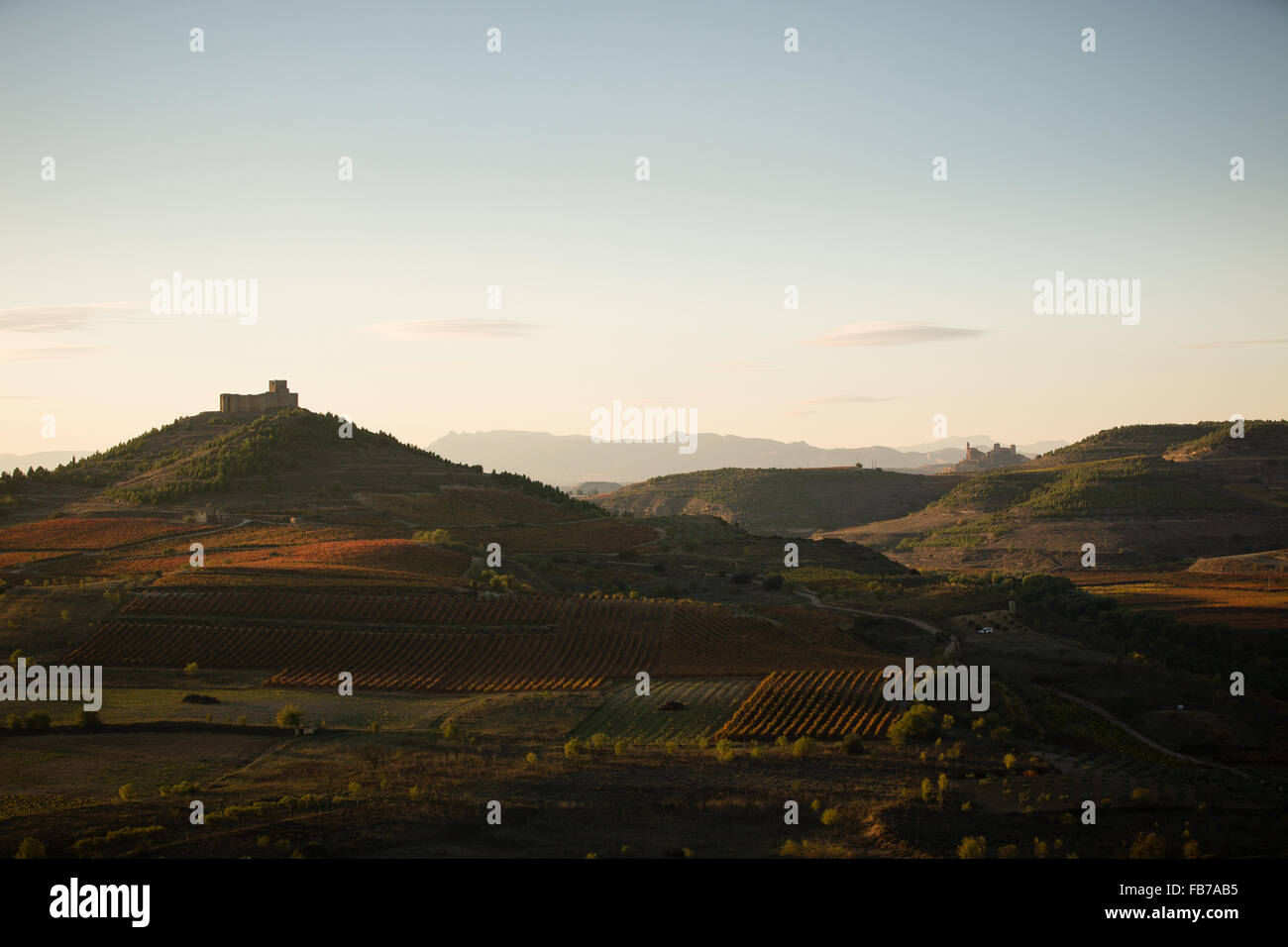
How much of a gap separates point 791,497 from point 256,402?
8180 centimetres

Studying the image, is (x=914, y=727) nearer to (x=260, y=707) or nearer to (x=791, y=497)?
(x=260, y=707)

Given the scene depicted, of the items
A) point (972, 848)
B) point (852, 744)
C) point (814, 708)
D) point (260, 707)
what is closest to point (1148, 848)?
point (972, 848)

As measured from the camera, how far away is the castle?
108 meters

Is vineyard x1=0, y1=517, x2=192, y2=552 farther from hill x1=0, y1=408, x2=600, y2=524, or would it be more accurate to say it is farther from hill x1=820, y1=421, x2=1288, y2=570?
hill x1=820, y1=421, x2=1288, y2=570

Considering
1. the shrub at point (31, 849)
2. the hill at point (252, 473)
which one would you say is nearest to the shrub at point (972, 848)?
the shrub at point (31, 849)

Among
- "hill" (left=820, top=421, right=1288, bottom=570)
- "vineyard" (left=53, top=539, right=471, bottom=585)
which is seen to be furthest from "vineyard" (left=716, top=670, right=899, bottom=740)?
"hill" (left=820, top=421, right=1288, bottom=570)

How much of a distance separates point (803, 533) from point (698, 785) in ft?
389

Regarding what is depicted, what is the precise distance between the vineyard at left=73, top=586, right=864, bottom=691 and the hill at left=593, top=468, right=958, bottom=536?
94.3 meters

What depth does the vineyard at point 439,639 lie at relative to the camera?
146 feet

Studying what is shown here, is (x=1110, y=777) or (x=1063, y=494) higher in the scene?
(x=1063, y=494)

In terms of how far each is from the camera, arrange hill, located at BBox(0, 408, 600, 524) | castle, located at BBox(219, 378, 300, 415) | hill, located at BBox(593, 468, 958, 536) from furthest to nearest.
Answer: hill, located at BBox(593, 468, 958, 536), castle, located at BBox(219, 378, 300, 415), hill, located at BBox(0, 408, 600, 524)
